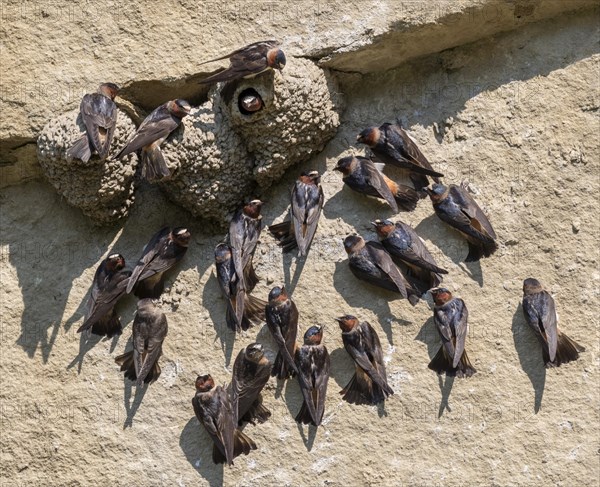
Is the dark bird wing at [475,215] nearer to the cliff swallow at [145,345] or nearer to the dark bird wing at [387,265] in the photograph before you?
the dark bird wing at [387,265]

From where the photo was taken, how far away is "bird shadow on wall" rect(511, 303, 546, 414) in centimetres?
630

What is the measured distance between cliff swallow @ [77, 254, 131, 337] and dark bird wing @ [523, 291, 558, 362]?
218 centimetres

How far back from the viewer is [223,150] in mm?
6750

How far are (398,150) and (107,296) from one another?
70.4 inches

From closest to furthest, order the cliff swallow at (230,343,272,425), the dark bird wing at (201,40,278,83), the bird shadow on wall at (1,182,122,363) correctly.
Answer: the cliff swallow at (230,343,272,425) → the dark bird wing at (201,40,278,83) → the bird shadow on wall at (1,182,122,363)

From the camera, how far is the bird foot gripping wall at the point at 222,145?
263 inches

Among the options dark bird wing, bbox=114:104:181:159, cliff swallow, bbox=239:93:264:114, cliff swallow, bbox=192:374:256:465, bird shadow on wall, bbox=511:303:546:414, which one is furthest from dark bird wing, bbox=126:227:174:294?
bird shadow on wall, bbox=511:303:546:414

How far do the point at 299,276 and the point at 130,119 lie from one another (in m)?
1.31

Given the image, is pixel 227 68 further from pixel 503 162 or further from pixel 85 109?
pixel 503 162

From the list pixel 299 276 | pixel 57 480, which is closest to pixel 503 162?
pixel 299 276

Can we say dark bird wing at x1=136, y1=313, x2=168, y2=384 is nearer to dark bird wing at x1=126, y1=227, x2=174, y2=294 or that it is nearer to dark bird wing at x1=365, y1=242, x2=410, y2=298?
dark bird wing at x1=126, y1=227, x2=174, y2=294

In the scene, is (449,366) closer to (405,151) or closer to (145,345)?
(405,151)

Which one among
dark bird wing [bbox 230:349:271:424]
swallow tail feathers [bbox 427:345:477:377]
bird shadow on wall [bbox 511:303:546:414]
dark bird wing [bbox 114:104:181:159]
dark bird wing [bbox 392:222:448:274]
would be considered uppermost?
dark bird wing [bbox 114:104:181:159]

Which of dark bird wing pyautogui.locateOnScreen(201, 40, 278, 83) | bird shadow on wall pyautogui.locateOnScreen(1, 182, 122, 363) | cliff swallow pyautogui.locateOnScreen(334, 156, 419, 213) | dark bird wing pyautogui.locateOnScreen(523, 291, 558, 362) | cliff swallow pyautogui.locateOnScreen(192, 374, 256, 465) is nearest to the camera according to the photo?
dark bird wing pyautogui.locateOnScreen(523, 291, 558, 362)
